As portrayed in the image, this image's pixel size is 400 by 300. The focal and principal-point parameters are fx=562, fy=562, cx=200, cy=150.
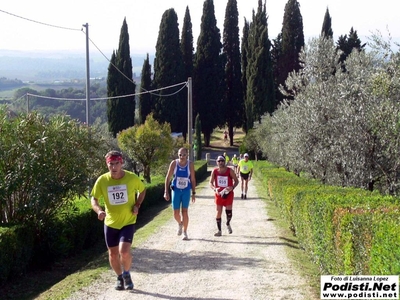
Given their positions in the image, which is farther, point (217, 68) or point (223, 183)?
point (217, 68)

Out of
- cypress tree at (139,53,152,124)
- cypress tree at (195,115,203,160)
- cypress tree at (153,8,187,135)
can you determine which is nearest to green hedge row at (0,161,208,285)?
cypress tree at (195,115,203,160)

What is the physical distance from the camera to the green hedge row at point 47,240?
9383mm

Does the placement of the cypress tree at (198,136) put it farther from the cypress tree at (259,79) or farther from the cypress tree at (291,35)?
the cypress tree at (291,35)

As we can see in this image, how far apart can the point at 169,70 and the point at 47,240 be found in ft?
151

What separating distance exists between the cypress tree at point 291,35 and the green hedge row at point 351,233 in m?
51.8

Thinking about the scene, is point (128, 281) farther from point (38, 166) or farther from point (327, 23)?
point (327, 23)

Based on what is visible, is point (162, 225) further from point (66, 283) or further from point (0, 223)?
point (66, 283)

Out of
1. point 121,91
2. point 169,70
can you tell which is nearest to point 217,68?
point 169,70

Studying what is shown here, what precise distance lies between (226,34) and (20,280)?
5376 cm

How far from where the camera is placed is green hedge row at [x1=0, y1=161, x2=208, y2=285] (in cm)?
938

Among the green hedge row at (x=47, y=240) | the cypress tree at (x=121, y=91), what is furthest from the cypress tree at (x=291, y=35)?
the green hedge row at (x=47, y=240)

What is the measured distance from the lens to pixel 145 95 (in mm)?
57500

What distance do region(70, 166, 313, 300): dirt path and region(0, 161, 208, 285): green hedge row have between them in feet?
5.65

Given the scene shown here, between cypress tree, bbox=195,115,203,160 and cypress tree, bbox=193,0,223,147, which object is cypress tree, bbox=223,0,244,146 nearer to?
cypress tree, bbox=193,0,223,147
